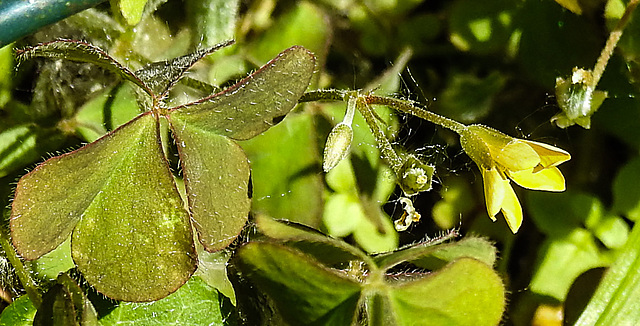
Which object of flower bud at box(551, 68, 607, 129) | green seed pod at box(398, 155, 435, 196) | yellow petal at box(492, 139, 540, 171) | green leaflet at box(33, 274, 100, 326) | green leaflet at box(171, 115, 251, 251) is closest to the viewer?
green leaflet at box(33, 274, 100, 326)

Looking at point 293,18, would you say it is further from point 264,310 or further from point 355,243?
point 264,310

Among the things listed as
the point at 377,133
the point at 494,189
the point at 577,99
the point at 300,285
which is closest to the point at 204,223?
the point at 300,285

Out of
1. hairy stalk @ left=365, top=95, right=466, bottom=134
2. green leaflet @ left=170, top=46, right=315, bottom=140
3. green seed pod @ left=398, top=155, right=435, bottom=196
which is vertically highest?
green leaflet @ left=170, top=46, right=315, bottom=140

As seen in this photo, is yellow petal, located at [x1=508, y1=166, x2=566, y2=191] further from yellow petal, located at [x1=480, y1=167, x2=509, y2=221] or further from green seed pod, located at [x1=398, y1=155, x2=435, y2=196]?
green seed pod, located at [x1=398, y1=155, x2=435, y2=196]

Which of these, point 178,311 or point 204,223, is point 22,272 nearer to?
point 178,311

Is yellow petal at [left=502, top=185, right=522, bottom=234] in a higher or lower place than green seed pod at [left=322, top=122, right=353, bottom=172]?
lower

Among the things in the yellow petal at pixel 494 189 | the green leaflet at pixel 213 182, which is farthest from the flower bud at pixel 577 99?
the green leaflet at pixel 213 182

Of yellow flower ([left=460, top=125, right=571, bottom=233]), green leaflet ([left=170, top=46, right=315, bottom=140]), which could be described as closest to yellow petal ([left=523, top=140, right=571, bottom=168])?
yellow flower ([left=460, top=125, right=571, bottom=233])
